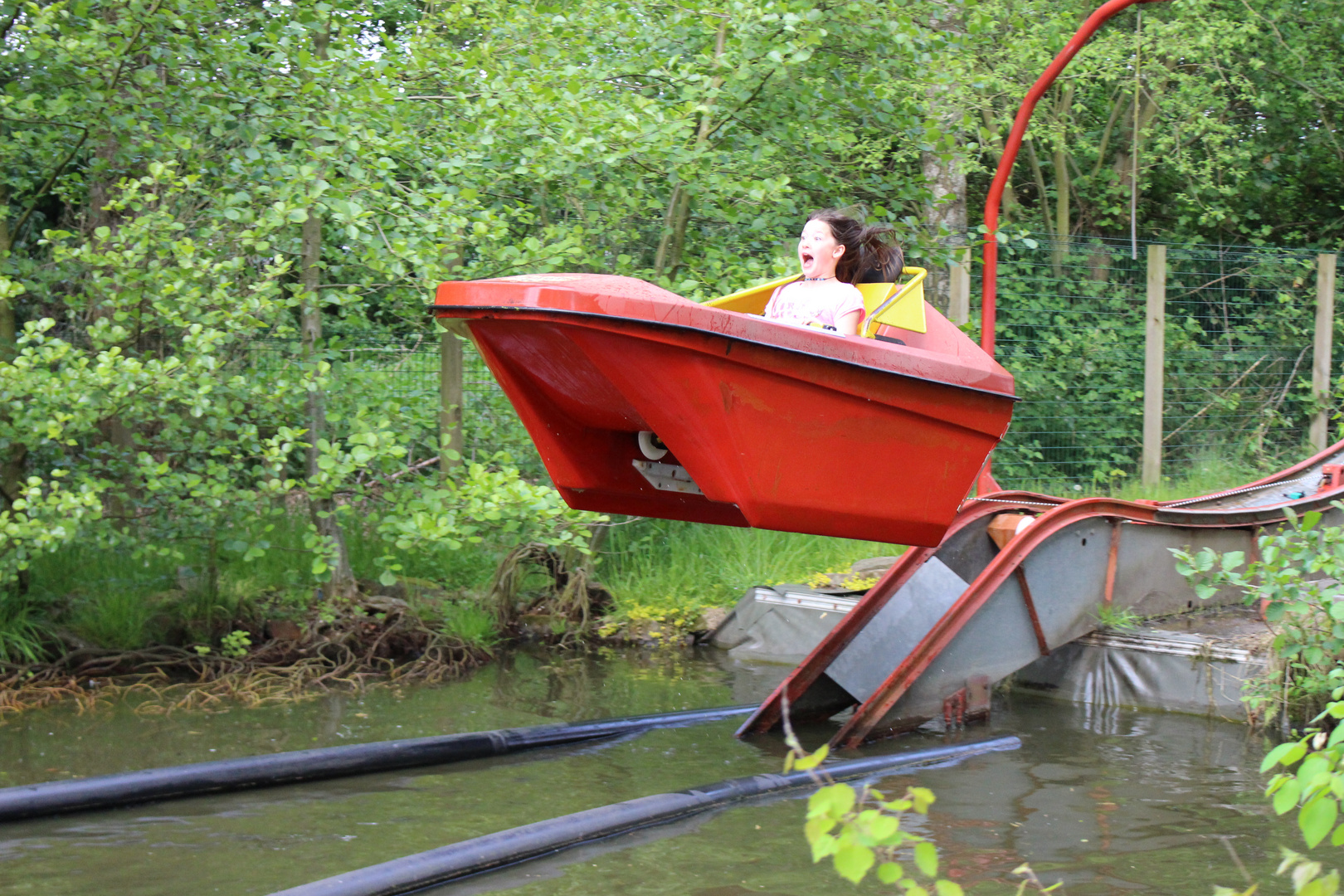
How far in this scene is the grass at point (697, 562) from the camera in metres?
8.12

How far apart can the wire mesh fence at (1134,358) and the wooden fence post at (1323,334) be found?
13 centimetres

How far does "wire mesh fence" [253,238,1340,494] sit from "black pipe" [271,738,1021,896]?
170 inches

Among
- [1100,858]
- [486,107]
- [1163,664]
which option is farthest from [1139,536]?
[486,107]

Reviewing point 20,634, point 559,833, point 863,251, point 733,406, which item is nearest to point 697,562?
point 20,634

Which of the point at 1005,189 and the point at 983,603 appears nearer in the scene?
the point at 983,603

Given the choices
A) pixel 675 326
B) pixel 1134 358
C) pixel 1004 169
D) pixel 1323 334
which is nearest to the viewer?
pixel 675 326

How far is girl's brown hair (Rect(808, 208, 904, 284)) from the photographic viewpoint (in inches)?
179

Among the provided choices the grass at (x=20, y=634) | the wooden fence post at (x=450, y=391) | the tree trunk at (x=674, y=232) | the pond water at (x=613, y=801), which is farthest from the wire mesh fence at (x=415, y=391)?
the grass at (x=20, y=634)

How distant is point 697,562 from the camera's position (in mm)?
8422

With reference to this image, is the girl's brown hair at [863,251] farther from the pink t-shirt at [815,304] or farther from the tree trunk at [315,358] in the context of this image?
the tree trunk at [315,358]

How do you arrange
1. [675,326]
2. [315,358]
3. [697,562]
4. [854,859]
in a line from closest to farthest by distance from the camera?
[854,859] → [675,326] → [315,358] → [697,562]

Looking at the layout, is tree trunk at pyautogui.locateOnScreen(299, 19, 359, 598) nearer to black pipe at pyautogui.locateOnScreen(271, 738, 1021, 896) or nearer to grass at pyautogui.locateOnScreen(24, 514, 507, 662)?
grass at pyautogui.locateOnScreen(24, 514, 507, 662)

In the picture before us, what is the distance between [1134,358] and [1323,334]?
1887 mm

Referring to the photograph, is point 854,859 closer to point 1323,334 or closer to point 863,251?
point 863,251
